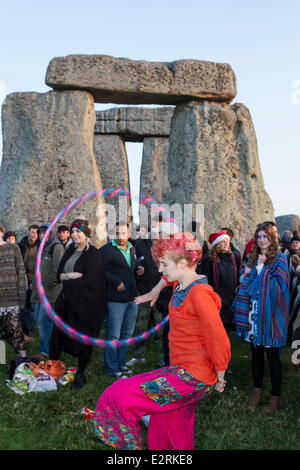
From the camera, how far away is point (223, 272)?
5590 mm

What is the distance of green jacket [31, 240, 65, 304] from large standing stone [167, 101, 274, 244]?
10.8 feet

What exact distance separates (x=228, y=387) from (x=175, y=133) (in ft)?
18.4

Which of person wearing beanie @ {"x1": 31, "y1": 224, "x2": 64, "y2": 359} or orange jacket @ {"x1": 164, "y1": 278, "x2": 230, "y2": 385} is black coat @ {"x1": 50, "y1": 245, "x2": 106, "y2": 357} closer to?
person wearing beanie @ {"x1": 31, "y1": 224, "x2": 64, "y2": 359}

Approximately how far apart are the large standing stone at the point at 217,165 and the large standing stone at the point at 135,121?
600cm

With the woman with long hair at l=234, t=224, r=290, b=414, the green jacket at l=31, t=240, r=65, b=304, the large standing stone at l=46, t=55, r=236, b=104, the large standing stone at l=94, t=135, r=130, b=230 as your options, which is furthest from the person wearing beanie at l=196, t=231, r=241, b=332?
the large standing stone at l=94, t=135, r=130, b=230

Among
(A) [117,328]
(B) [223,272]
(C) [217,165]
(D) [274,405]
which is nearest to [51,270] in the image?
(A) [117,328]

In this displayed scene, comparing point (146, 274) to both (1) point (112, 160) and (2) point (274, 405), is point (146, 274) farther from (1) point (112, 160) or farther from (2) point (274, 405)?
(1) point (112, 160)

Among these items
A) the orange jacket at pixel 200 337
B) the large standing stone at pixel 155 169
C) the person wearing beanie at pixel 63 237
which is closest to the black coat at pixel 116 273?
the person wearing beanie at pixel 63 237

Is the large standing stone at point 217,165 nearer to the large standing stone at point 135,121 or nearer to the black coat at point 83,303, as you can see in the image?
the black coat at point 83,303

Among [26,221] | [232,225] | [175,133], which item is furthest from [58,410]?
[175,133]

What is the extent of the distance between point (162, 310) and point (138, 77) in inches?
190

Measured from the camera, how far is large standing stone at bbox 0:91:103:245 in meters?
8.65

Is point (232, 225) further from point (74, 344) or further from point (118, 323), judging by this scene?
point (74, 344)

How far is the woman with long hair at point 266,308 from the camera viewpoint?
4.30m
